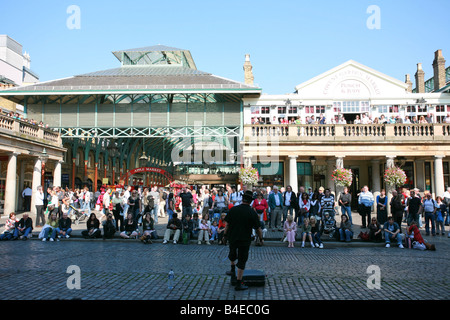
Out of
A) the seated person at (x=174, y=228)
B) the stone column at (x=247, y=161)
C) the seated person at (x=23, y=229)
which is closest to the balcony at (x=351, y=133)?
the stone column at (x=247, y=161)

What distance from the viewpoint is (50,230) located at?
14.5 meters

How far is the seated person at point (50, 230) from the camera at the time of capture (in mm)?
14320

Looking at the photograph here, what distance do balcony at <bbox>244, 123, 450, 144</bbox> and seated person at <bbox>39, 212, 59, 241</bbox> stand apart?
12310mm

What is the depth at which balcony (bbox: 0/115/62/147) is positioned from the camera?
22.7 m

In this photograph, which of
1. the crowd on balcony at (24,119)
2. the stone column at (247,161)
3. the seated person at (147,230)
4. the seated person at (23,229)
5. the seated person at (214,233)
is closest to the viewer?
the seated person at (147,230)

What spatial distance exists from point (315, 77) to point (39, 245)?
67.5 ft

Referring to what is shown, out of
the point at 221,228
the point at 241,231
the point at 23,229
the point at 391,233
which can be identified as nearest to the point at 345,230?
the point at 391,233

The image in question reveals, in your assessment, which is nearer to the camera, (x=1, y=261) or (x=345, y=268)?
(x=345, y=268)

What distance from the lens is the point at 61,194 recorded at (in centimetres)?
2003

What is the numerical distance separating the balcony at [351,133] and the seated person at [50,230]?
1231 centimetres

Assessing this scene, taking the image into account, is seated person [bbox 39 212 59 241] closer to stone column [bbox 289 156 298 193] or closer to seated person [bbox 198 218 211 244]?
seated person [bbox 198 218 211 244]

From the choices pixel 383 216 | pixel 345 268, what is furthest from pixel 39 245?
pixel 383 216

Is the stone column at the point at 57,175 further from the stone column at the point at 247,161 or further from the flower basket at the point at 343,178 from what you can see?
the flower basket at the point at 343,178
